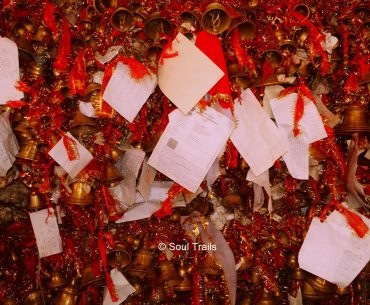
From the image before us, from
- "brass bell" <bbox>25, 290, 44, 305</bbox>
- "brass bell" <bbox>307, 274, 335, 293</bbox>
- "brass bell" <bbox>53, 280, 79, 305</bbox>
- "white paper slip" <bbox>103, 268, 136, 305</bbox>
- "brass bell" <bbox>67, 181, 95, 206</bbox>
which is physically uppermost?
"brass bell" <bbox>67, 181, 95, 206</bbox>

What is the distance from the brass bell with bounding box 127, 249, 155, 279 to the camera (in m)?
1.71

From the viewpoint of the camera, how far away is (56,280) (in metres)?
1.78

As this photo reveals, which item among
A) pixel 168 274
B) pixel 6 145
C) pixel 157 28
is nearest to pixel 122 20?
pixel 157 28

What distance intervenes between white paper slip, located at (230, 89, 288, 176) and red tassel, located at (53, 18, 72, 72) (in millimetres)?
826

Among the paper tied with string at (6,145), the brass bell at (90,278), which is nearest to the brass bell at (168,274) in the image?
the brass bell at (90,278)

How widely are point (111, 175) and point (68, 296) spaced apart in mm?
652

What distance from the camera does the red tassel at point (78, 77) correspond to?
1659mm

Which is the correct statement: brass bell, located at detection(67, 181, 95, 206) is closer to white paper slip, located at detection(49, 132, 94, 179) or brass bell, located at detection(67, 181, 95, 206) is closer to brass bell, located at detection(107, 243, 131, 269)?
white paper slip, located at detection(49, 132, 94, 179)

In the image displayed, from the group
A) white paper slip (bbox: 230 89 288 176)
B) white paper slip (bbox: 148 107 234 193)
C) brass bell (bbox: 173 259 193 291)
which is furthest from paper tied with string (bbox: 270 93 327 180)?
brass bell (bbox: 173 259 193 291)

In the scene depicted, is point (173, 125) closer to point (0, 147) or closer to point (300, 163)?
point (300, 163)

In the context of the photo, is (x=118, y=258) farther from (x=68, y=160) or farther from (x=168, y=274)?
(x=68, y=160)

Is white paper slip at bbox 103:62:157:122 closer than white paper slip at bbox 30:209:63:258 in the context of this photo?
Yes

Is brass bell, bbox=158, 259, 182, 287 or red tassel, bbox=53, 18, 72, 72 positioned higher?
red tassel, bbox=53, 18, 72, 72

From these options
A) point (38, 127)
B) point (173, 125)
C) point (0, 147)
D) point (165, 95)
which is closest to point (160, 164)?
point (173, 125)
